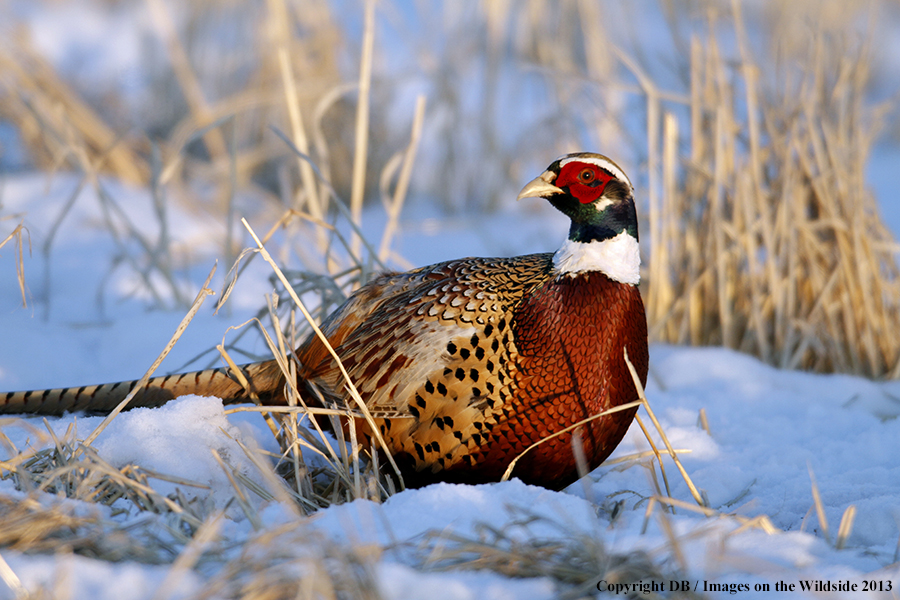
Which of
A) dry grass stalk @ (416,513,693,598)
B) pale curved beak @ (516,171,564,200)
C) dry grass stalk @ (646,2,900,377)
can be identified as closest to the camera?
dry grass stalk @ (416,513,693,598)

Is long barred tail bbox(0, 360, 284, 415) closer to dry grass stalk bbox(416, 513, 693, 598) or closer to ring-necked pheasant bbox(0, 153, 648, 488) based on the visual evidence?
ring-necked pheasant bbox(0, 153, 648, 488)

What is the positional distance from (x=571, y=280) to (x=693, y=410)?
3.45 ft

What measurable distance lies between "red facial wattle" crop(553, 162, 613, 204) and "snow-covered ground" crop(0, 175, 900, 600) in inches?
27.3

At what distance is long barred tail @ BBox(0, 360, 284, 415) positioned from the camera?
2.31 metres

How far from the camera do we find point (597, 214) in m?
2.11

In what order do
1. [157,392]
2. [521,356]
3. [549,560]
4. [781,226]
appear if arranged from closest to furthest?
[549,560] → [521,356] → [157,392] → [781,226]

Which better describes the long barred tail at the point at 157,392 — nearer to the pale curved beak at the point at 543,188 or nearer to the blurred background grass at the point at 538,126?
the blurred background grass at the point at 538,126

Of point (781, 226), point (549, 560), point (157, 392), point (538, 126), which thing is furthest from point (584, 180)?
point (538, 126)

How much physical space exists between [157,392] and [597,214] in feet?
4.56

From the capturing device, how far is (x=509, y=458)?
6.66 feet

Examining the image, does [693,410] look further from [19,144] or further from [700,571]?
[19,144]

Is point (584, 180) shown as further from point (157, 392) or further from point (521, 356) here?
point (157, 392)

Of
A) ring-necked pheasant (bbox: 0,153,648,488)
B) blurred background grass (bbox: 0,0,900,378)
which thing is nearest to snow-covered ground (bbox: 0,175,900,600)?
ring-necked pheasant (bbox: 0,153,648,488)

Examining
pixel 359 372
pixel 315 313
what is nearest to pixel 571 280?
pixel 359 372
